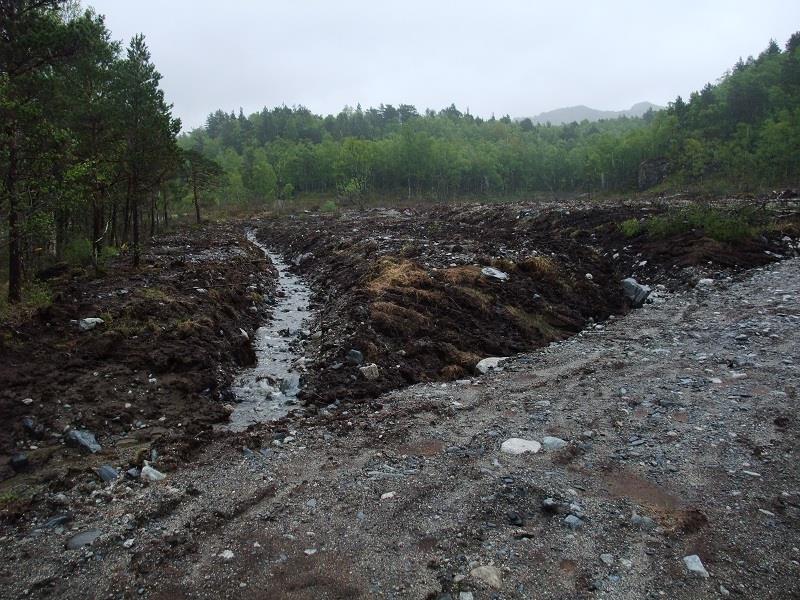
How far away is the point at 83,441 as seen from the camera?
6.55 meters

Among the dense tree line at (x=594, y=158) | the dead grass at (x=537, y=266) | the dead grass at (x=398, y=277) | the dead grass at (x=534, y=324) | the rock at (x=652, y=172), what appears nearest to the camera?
the dead grass at (x=534, y=324)

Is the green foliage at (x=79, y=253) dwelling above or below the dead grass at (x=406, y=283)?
above

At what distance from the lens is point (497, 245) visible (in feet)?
65.7

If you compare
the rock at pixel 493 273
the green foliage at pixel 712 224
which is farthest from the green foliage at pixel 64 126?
the green foliage at pixel 712 224

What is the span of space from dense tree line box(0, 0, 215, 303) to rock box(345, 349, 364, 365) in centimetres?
769

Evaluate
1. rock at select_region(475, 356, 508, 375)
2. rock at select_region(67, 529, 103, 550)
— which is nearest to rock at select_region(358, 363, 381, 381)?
rock at select_region(475, 356, 508, 375)

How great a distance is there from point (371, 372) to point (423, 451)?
291cm

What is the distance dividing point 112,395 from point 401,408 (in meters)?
4.85

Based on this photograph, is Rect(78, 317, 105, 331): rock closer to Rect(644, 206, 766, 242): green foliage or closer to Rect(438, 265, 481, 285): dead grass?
Rect(438, 265, 481, 285): dead grass

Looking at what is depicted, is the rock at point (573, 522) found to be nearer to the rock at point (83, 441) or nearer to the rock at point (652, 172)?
the rock at point (83, 441)

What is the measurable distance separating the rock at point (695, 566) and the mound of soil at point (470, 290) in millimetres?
5436

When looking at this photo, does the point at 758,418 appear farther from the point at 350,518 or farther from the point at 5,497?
the point at 5,497

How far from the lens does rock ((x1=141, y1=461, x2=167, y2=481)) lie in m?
5.83

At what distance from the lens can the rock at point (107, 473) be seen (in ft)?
19.0
